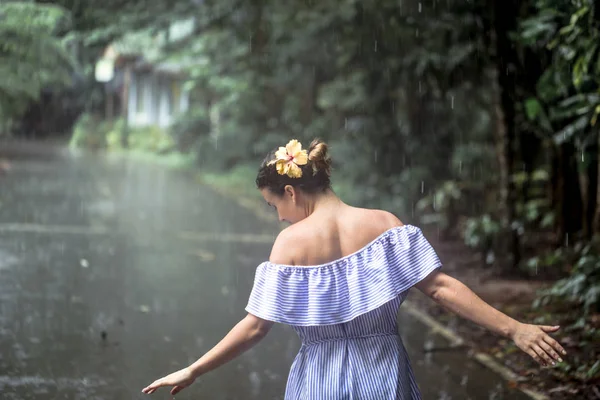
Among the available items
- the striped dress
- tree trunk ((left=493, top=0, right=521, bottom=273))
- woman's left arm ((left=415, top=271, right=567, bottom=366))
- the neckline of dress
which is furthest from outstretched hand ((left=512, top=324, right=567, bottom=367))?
tree trunk ((left=493, top=0, right=521, bottom=273))

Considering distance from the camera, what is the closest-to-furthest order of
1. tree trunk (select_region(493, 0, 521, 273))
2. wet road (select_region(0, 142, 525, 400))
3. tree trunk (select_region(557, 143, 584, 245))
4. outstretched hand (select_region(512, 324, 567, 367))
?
outstretched hand (select_region(512, 324, 567, 367)) → wet road (select_region(0, 142, 525, 400)) → tree trunk (select_region(493, 0, 521, 273)) → tree trunk (select_region(557, 143, 584, 245))

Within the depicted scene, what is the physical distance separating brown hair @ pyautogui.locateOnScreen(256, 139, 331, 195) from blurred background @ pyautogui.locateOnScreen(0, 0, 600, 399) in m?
2.90

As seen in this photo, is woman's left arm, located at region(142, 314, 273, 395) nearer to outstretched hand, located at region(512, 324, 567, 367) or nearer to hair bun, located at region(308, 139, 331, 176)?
hair bun, located at region(308, 139, 331, 176)

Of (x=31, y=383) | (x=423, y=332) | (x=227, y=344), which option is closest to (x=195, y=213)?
(x=423, y=332)

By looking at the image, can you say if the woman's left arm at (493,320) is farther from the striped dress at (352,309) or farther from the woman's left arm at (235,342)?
the woman's left arm at (235,342)

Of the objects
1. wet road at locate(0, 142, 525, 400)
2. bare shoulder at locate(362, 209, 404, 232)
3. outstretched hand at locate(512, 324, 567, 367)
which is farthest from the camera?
wet road at locate(0, 142, 525, 400)

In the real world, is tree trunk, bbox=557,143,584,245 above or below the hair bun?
below

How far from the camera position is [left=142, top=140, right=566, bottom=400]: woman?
127 inches

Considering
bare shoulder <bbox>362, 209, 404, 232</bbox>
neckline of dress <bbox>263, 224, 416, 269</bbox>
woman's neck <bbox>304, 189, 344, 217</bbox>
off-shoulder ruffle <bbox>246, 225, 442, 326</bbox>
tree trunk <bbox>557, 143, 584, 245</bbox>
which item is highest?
woman's neck <bbox>304, 189, 344, 217</bbox>

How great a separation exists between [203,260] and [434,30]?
14.3 ft

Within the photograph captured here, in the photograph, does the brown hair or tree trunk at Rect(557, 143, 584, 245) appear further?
tree trunk at Rect(557, 143, 584, 245)

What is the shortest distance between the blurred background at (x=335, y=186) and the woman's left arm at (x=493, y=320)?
289 centimetres

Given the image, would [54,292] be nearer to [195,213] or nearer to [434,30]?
[434,30]

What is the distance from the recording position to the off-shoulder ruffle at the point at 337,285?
10.6ft
